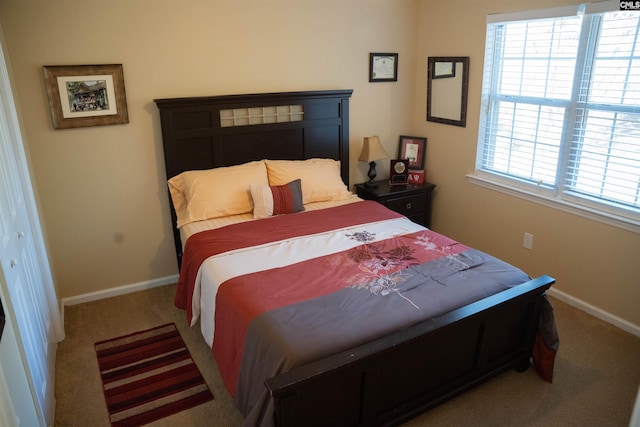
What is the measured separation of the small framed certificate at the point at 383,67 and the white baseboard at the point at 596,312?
218 centimetres

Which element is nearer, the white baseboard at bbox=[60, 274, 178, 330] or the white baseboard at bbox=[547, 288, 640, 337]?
the white baseboard at bbox=[547, 288, 640, 337]

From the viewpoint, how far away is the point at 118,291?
3.46 meters

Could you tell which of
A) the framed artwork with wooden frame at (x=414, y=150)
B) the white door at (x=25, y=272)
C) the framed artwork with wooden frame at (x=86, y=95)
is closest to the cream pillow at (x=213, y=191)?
the framed artwork with wooden frame at (x=86, y=95)

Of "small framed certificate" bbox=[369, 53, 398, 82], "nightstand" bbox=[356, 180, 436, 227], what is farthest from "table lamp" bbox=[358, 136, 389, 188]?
"small framed certificate" bbox=[369, 53, 398, 82]

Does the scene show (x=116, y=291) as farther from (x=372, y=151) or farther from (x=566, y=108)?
(x=566, y=108)

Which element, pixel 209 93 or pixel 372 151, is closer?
pixel 209 93

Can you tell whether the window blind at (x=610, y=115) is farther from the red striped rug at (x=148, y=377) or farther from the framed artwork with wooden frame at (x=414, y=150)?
the red striped rug at (x=148, y=377)

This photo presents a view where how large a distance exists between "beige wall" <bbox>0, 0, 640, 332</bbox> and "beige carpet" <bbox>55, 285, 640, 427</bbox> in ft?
1.04

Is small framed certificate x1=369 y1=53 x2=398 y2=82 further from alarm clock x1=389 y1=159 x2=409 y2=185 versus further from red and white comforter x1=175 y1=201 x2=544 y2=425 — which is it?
red and white comforter x1=175 y1=201 x2=544 y2=425

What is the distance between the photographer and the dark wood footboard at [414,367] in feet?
5.77

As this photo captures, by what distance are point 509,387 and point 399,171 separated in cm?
208

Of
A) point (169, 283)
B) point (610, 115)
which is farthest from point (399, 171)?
point (169, 283)

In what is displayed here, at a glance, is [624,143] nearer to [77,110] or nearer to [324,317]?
[324,317]

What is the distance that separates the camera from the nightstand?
3.87 m
